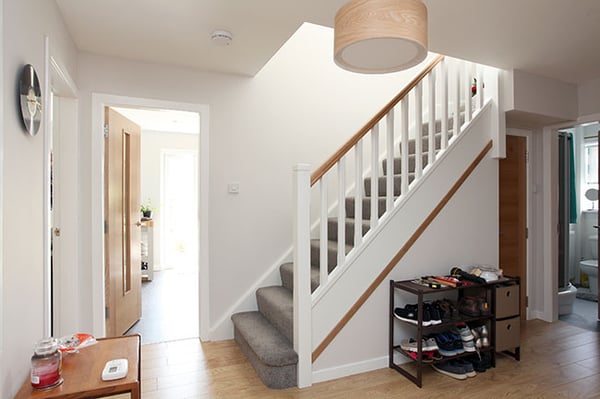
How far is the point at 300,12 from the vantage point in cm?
218

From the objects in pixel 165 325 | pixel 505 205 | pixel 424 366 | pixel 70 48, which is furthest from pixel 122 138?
pixel 505 205

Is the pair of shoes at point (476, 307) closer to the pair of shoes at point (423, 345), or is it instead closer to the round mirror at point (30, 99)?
the pair of shoes at point (423, 345)

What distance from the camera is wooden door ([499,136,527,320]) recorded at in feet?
12.3

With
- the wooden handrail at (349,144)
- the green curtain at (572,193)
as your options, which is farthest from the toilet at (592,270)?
the wooden handrail at (349,144)

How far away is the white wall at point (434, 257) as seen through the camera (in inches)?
101

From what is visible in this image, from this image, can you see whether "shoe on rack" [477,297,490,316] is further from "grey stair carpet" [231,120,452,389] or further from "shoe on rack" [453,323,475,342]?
"grey stair carpet" [231,120,452,389]

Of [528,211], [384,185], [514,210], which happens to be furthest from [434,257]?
[528,211]

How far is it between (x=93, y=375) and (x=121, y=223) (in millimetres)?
2197

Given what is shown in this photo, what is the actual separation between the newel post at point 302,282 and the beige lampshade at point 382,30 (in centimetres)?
95

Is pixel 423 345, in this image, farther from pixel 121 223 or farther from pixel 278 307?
pixel 121 223

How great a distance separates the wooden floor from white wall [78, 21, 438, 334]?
0.50 m

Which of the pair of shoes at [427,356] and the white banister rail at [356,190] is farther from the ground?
the white banister rail at [356,190]

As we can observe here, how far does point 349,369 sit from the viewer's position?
255cm

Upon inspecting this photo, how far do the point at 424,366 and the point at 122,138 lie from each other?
10.7 feet
